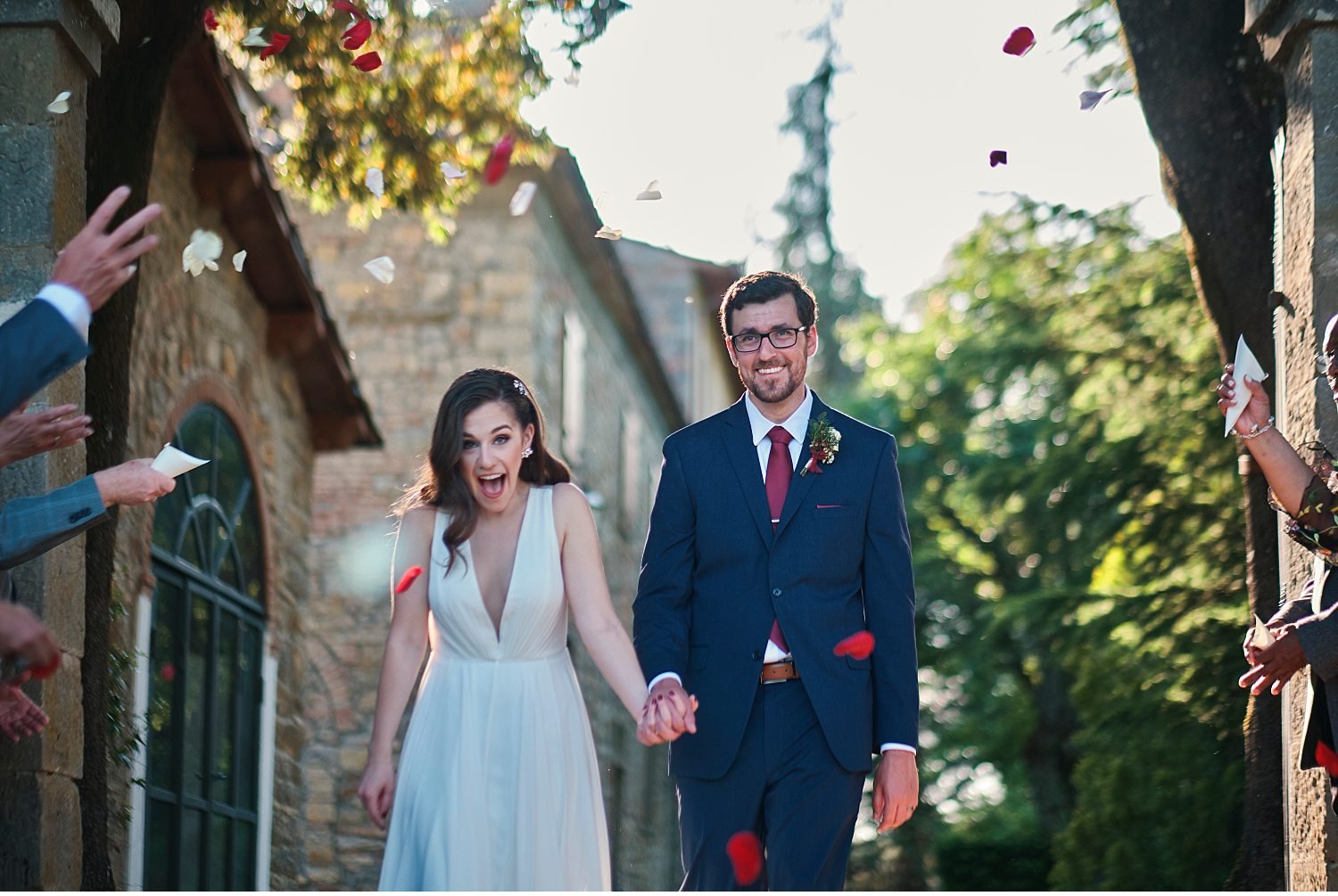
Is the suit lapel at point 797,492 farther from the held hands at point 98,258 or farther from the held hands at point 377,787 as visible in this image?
the held hands at point 98,258

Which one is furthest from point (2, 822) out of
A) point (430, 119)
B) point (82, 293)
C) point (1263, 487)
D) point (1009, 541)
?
point (1009, 541)

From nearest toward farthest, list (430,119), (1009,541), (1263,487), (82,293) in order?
1. (82,293)
2. (1263,487)
3. (430,119)
4. (1009,541)

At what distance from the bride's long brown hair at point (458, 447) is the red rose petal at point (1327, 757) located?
7.91 ft

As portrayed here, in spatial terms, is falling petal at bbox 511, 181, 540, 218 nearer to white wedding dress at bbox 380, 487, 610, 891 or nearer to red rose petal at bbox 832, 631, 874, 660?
white wedding dress at bbox 380, 487, 610, 891

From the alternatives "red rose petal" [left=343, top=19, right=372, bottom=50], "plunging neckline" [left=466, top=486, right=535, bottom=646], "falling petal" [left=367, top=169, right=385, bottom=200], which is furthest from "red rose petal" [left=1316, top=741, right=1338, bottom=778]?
"falling petal" [left=367, top=169, right=385, bottom=200]

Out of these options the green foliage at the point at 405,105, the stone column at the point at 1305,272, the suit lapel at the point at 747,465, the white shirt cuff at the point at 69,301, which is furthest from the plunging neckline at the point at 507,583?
the green foliage at the point at 405,105

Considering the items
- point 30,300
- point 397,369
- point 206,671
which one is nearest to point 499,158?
point 206,671

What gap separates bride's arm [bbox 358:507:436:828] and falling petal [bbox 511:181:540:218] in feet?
32.6

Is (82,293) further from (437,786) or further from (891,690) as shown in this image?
(891,690)

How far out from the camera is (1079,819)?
15.7m

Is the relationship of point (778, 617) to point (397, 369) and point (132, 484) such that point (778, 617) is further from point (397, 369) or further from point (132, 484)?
point (397, 369)

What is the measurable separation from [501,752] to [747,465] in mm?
1104

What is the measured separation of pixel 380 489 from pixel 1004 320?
6.52m

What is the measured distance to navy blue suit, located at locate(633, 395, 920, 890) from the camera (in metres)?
5.12
